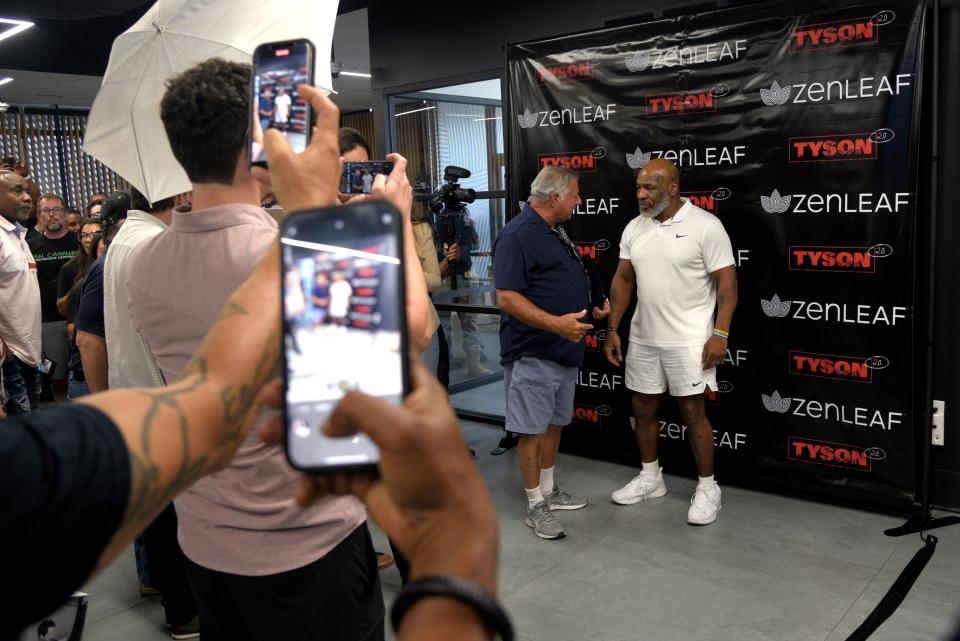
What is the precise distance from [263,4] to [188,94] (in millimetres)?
431

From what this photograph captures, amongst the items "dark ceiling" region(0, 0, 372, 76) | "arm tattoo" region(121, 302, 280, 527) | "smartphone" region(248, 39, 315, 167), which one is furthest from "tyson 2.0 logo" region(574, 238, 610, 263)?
"dark ceiling" region(0, 0, 372, 76)

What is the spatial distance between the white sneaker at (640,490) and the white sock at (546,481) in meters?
0.34

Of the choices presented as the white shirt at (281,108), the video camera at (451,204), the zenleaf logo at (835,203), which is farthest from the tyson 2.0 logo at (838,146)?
the white shirt at (281,108)

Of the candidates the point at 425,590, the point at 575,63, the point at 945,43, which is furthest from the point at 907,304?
the point at 425,590

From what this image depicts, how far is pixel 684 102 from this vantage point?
398 centimetres

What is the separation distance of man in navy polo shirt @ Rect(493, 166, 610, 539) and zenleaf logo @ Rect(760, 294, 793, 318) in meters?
0.91

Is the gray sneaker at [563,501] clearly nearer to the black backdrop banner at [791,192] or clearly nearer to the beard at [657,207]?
the black backdrop banner at [791,192]

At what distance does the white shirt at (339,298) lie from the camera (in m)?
0.67

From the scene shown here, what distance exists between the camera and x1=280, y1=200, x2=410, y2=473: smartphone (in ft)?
2.12

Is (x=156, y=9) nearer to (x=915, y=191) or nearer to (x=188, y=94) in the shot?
(x=188, y=94)

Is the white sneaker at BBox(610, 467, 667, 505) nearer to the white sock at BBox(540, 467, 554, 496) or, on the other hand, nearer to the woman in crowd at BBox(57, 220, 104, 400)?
the white sock at BBox(540, 467, 554, 496)

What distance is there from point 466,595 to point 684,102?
3.83 meters

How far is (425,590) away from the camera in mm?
564

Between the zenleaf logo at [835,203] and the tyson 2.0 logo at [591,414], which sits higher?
the zenleaf logo at [835,203]
